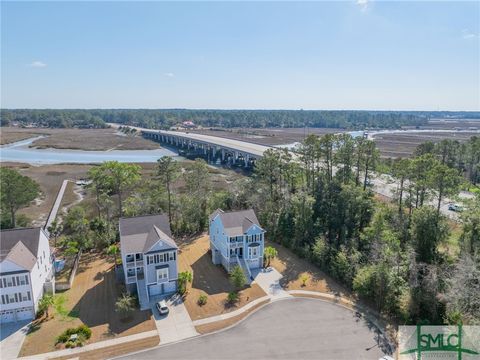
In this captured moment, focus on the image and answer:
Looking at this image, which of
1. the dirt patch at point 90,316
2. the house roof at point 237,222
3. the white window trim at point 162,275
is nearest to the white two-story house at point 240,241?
the house roof at point 237,222

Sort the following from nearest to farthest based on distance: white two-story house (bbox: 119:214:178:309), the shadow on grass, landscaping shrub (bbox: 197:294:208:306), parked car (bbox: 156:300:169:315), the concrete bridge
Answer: the shadow on grass → parked car (bbox: 156:300:169:315) → landscaping shrub (bbox: 197:294:208:306) → white two-story house (bbox: 119:214:178:309) → the concrete bridge

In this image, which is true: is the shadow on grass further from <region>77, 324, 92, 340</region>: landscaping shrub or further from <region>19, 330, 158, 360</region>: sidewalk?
<region>77, 324, 92, 340</region>: landscaping shrub

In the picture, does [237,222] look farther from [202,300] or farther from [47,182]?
[47,182]

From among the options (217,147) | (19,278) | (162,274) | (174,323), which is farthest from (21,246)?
(217,147)

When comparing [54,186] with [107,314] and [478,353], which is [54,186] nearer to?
[107,314]

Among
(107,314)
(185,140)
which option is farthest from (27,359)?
(185,140)

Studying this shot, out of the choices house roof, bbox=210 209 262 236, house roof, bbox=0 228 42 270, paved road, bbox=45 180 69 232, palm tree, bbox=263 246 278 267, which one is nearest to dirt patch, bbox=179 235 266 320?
house roof, bbox=210 209 262 236
